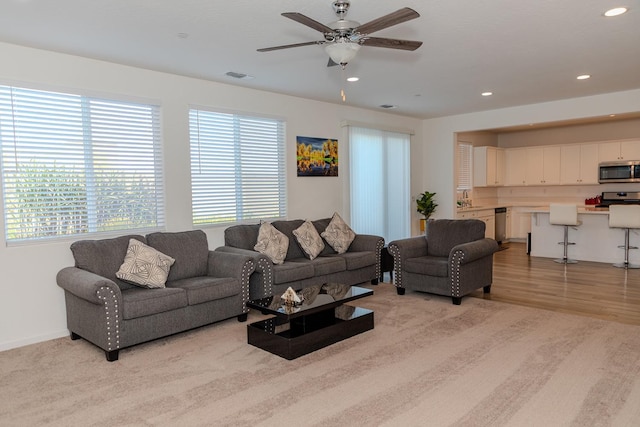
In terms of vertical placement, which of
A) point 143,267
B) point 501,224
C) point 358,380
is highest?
point 143,267

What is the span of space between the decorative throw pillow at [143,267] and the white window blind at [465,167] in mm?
7168

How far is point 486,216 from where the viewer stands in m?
9.41

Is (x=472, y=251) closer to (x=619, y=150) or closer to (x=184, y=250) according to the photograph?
(x=184, y=250)

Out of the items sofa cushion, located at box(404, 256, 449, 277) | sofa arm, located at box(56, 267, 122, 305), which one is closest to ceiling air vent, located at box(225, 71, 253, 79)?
sofa arm, located at box(56, 267, 122, 305)

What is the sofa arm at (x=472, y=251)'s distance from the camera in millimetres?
5023

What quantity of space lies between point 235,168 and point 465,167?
19.4 ft

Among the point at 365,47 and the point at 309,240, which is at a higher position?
the point at 365,47

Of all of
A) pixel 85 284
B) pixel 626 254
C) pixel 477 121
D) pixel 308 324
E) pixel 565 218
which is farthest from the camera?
pixel 477 121

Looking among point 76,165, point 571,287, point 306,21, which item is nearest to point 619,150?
point 571,287

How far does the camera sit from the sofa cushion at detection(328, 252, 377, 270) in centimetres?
571

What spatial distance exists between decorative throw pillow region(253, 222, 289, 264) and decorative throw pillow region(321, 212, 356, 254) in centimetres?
82

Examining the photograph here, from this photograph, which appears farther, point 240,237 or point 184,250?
point 240,237

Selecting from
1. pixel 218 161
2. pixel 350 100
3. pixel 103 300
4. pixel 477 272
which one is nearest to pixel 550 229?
pixel 477 272

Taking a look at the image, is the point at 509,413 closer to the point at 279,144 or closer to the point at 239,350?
the point at 239,350
